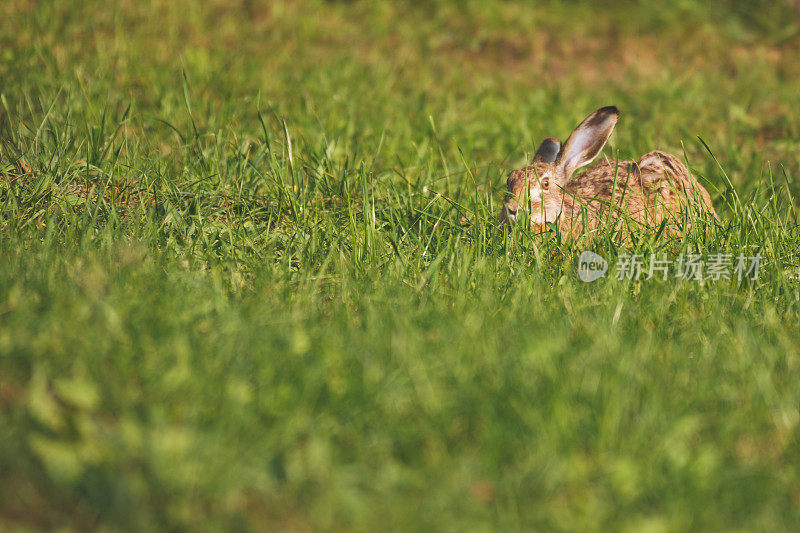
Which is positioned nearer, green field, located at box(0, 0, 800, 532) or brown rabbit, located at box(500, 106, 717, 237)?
green field, located at box(0, 0, 800, 532)

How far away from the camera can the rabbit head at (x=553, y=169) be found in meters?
4.27

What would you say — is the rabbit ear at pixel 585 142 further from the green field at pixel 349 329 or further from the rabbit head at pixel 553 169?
the green field at pixel 349 329

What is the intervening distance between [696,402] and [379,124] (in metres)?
3.69

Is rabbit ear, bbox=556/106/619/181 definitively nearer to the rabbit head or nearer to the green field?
the rabbit head

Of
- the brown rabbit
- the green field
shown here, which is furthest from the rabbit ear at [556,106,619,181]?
the green field

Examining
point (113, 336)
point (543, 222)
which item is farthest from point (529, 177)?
point (113, 336)

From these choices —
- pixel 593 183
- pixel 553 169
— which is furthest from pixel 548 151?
pixel 593 183

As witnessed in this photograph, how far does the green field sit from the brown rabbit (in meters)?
0.22

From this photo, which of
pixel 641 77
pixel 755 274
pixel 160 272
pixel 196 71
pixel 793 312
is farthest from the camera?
pixel 641 77

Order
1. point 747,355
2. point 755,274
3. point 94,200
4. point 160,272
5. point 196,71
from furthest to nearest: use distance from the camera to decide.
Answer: point 196,71 < point 94,200 < point 755,274 < point 160,272 < point 747,355

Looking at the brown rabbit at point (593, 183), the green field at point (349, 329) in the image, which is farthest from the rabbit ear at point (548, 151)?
the green field at point (349, 329)

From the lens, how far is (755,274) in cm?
376

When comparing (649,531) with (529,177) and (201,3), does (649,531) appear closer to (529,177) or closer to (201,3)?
(529,177)

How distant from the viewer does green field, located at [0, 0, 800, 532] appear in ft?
7.02
